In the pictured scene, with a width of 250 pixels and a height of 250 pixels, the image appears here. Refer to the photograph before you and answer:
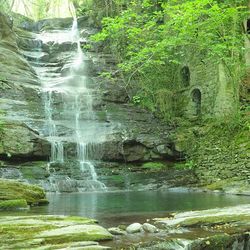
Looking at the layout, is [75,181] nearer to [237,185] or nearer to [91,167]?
[91,167]

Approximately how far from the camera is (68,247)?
4.48 metres

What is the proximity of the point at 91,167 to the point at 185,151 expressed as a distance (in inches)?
152

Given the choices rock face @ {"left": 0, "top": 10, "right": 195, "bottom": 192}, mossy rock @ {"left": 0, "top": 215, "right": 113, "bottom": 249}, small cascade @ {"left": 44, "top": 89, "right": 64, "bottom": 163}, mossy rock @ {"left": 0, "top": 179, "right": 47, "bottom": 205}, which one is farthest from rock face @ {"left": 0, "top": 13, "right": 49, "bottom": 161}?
mossy rock @ {"left": 0, "top": 215, "right": 113, "bottom": 249}

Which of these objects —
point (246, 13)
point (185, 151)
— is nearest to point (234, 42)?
point (246, 13)

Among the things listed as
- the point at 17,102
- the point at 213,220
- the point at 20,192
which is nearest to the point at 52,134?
the point at 17,102

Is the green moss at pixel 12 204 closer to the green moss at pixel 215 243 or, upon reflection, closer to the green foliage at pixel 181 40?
the green moss at pixel 215 243

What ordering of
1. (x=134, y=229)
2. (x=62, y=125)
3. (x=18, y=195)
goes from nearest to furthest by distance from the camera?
(x=134, y=229) → (x=18, y=195) → (x=62, y=125)

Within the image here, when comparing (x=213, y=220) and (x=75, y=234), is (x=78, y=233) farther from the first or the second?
(x=213, y=220)

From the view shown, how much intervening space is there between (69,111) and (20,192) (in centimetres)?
983

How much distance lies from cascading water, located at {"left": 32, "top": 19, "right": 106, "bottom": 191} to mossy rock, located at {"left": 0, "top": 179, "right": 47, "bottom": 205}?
383cm

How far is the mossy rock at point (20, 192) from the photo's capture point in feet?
28.5

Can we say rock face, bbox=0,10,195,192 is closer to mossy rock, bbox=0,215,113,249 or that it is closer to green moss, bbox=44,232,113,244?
mossy rock, bbox=0,215,113,249

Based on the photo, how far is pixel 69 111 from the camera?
18.7 m

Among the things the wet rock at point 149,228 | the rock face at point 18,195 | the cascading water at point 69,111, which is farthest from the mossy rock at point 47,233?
the cascading water at point 69,111
